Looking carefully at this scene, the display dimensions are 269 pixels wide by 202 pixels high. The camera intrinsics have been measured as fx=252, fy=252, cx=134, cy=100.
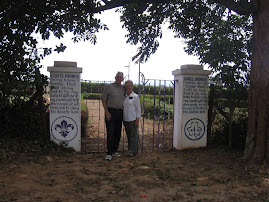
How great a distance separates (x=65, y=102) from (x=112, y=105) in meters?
1.16

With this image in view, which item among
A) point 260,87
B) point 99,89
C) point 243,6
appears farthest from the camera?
point 99,89

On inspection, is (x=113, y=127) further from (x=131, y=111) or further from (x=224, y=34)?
(x=224, y=34)

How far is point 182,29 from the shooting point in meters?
8.07

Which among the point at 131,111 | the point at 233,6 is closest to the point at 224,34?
the point at 233,6

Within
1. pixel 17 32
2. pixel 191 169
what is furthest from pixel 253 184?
pixel 17 32

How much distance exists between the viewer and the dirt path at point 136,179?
349 centimetres

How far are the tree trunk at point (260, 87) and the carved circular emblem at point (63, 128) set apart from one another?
12.5ft

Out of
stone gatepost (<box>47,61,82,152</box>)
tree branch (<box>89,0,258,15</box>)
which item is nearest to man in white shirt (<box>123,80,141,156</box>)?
stone gatepost (<box>47,61,82,152</box>)

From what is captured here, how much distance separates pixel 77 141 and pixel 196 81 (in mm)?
3154

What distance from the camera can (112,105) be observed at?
5312 millimetres

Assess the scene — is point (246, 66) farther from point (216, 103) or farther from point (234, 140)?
point (234, 140)

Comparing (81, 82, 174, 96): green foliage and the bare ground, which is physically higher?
(81, 82, 174, 96): green foliage

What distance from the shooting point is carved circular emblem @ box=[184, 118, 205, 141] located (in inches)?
240

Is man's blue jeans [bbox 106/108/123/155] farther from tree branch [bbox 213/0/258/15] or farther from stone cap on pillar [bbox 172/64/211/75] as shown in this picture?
tree branch [bbox 213/0/258/15]
